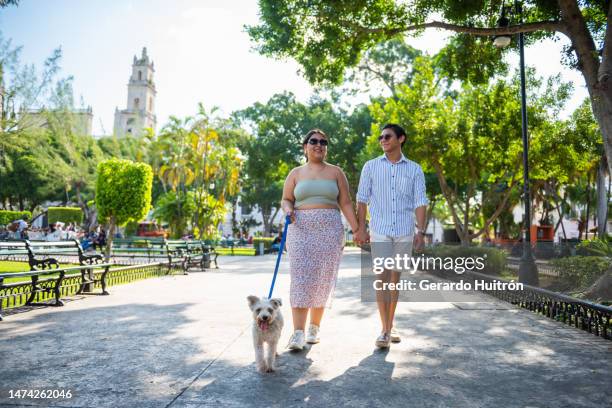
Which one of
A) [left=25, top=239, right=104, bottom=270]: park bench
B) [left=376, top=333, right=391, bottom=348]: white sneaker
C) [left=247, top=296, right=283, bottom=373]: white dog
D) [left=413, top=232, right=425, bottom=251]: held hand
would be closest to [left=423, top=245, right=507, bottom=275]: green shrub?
[left=413, top=232, right=425, bottom=251]: held hand

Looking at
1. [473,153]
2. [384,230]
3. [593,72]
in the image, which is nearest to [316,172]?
[384,230]

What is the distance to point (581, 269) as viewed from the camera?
7754 mm

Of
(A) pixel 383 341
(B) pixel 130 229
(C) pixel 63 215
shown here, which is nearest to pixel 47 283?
(A) pixel 383 341

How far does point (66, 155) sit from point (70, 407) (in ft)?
162

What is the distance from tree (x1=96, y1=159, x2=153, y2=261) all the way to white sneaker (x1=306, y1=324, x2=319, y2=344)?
11475 mm

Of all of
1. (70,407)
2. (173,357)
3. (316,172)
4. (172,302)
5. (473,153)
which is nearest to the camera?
(70,407)

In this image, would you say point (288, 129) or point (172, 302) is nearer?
point (172, 302)

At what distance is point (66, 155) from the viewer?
152 feet

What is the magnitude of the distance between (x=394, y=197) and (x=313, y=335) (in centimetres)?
153

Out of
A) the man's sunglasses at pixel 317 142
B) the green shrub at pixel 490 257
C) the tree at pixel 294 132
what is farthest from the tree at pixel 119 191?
the tree at pixel 294 132

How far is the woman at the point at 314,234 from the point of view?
13.8 ft

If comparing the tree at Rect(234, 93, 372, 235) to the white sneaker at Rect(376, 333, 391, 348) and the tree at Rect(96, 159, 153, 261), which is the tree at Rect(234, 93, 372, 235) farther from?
the white sneaker at Rect(376, 333, 391, 348)

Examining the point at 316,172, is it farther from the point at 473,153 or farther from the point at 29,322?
the point at 473,153

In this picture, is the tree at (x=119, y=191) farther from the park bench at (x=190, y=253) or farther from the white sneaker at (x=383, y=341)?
the white sneaker at (x=383, y=341)
